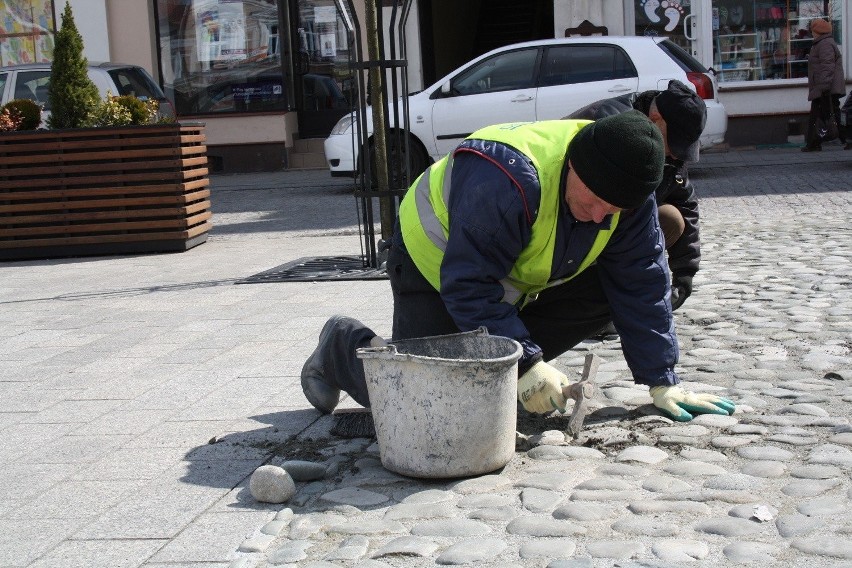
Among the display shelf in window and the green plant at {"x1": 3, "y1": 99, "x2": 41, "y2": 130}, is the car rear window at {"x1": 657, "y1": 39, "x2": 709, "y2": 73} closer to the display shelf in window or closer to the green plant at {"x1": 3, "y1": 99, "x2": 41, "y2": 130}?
the display shelf in window

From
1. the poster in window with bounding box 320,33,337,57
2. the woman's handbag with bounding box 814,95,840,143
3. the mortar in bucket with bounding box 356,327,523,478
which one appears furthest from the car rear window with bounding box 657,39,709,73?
the mortar in bucket with bounding box 356,327,523,478

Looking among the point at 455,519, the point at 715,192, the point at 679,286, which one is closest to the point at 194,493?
the point at 455,519

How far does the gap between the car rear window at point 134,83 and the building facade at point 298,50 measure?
2.68m

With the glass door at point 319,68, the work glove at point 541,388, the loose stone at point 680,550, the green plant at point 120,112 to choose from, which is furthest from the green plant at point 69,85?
the glass door at point 319,68

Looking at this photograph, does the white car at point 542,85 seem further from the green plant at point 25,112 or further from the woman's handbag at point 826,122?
the green plant at point 25,112

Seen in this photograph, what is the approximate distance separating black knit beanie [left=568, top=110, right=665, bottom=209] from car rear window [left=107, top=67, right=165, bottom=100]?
12.2 metres

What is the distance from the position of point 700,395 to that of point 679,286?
150 cm

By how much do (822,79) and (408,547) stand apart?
47.9ft

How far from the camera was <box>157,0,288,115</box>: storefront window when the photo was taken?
18.7m

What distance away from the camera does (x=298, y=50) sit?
1888 centimetres

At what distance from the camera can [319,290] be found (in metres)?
7.71

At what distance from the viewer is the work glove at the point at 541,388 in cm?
387

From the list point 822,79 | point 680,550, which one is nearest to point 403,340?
point 680,550

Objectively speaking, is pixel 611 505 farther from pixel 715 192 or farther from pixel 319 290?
pixel 715 192
